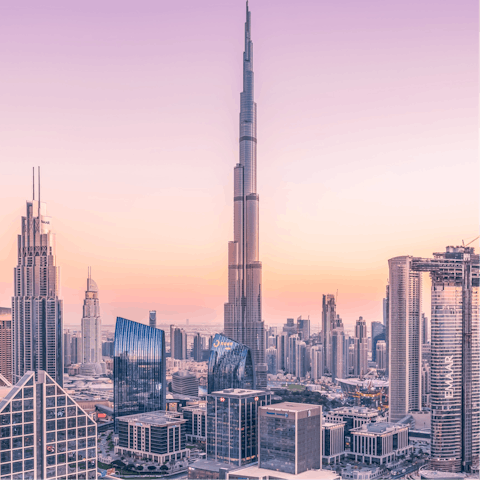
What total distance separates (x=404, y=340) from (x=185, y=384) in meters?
11.8

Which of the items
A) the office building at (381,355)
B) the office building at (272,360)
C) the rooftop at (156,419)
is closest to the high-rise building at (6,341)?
the rooftop at (156,419)

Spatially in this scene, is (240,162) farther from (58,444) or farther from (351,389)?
(58,444)

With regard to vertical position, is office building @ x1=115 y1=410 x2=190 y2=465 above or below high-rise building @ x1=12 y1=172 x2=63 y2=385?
below

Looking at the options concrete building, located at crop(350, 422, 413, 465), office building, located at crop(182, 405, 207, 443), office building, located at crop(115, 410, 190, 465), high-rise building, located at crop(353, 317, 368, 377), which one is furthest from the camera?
high-rise building, located at crop(353, 317, 368, 377)

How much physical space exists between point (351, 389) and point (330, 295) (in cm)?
1017

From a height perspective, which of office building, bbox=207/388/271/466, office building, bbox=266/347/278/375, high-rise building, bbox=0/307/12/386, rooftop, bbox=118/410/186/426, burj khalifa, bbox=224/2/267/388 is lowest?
office building, bbox=266/347/278/375

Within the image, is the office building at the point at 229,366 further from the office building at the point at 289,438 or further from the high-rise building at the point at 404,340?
the high-rise building at the point at 404,340

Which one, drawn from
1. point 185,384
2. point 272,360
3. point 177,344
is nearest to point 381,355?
point 272,360

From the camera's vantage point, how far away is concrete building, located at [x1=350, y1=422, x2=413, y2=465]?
2261 centimetres

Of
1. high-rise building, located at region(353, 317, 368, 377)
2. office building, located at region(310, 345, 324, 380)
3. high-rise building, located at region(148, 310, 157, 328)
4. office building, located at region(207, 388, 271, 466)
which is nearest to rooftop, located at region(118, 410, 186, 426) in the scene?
office building, located at region(207, 388, 271, 466)

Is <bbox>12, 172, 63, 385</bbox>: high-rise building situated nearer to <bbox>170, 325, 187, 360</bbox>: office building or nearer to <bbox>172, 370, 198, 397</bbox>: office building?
<bbox>172, 370, 198, 397</bbox>: office building

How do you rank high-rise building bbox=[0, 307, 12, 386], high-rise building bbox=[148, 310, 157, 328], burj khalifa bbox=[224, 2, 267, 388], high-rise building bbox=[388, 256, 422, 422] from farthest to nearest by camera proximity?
burj khalifa bbox=[224, 2, 267, 388]
high-rise building bbox=[148, 310, 157, 328]
high-rise building bbox=[388, 256, 422, 422]
high-rise building bbox=[0, 307, 12, 386]

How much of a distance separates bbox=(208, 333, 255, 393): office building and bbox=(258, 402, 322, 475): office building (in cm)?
692

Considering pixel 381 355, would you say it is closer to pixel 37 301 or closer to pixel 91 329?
pixel 91 329
